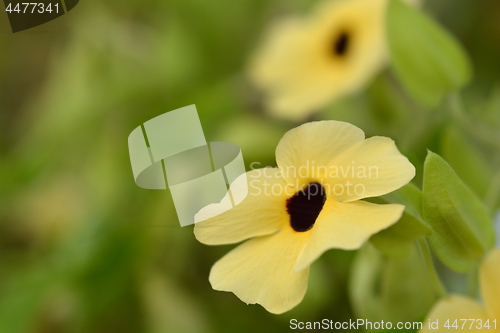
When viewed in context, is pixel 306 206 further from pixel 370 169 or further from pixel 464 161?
pixel 464 161

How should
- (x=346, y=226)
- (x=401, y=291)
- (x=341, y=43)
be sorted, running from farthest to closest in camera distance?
(x=341, y=43) < (x=401, y=291) < (x=346, y=226)

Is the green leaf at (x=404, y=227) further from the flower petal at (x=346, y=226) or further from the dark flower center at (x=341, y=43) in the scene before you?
the dark flower center at (x=341, y=43)

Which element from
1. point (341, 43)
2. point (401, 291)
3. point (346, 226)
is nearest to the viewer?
point (346, 226)

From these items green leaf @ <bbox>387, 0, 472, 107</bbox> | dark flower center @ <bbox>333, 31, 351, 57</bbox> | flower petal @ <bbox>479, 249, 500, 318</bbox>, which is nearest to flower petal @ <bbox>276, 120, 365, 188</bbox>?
flower petal @ <bbox>479, 249, 500, 318</bbox>

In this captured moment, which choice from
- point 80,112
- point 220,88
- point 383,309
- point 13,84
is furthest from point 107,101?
point 383,309

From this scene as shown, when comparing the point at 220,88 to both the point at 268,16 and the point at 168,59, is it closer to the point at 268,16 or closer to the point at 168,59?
the point at 168,59

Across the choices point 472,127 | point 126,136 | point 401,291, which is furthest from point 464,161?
point 126,136
